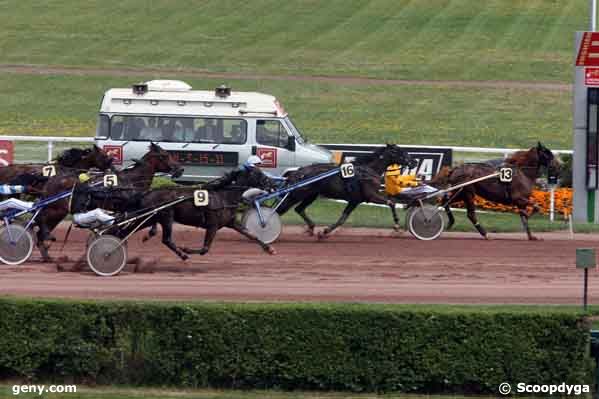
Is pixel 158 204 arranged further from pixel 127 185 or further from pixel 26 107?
pixel 26 107

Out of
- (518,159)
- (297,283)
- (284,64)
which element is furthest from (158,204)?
(284,64)

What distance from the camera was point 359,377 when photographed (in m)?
11.0

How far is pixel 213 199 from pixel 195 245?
237 centimetres

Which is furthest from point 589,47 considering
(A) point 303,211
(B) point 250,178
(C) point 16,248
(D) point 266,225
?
(A) point 303,211

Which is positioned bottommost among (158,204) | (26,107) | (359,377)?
(359,377)

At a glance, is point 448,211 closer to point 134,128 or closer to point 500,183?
point 500,183

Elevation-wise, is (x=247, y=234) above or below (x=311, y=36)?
below

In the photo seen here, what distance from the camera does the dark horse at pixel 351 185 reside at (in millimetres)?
18312

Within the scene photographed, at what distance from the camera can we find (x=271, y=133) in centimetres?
2231

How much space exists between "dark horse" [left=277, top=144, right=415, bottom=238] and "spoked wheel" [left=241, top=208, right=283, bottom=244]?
50 centimetres

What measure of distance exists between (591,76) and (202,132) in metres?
10.8

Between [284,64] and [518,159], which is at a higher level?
[284,64]

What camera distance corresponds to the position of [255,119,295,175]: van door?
2208cm

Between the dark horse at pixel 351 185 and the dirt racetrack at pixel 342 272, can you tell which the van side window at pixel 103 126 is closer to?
the dirt racetrack at pixel 342 272
